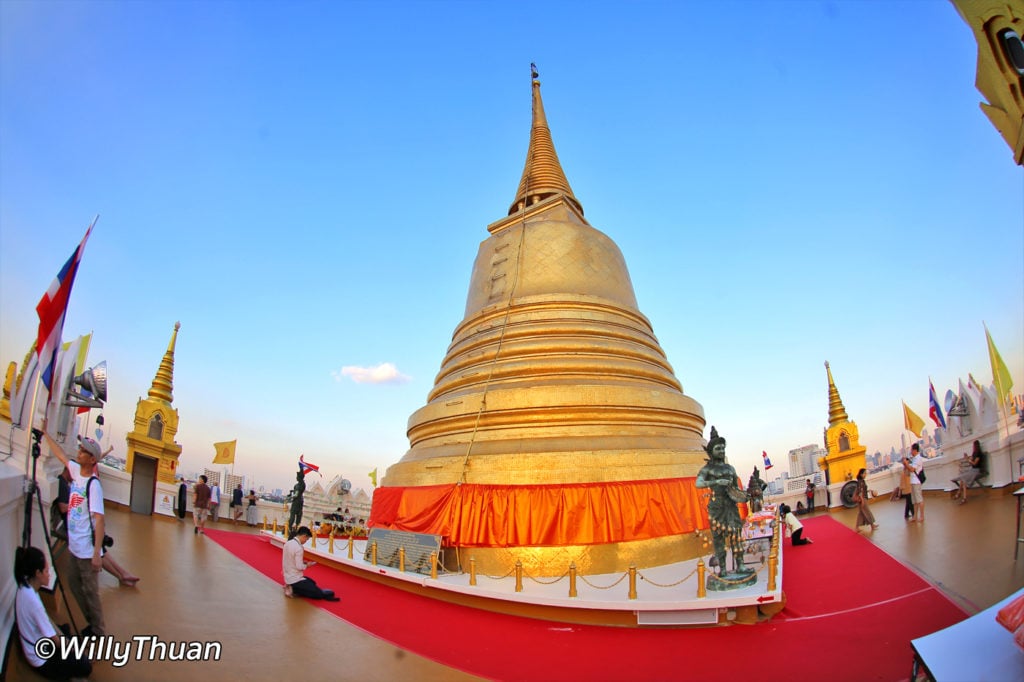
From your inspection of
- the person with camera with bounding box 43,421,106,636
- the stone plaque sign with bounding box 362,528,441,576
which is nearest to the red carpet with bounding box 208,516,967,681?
the stone plaque sign with bounding box 362,528,441,576

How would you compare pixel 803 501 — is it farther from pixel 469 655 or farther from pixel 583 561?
pixel 469 655

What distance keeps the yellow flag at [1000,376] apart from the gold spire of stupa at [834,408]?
13.5 metres

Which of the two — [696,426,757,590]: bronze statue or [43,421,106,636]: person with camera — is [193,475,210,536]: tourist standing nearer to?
A: [43,421,106,636]: person with camera

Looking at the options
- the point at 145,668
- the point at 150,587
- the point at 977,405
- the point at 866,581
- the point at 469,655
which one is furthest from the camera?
the point at 977,405

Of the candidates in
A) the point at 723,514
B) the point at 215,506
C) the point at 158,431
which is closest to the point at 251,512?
the point at 215,506

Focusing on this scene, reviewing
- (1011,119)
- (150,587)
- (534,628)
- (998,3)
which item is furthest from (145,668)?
(998,3)

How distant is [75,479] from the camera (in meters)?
3.77

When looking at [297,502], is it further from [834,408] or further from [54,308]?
[834,408]

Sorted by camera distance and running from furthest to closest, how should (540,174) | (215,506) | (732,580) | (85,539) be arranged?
(215,506)
(540,174)
(732,580)
(85,539)

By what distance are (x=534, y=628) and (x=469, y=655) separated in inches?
51.1

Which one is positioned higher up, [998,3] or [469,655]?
[998,3]

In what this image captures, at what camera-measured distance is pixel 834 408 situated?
74.5 ft

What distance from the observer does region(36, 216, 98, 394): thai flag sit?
12.6 ft

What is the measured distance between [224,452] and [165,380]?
3.51 meters
